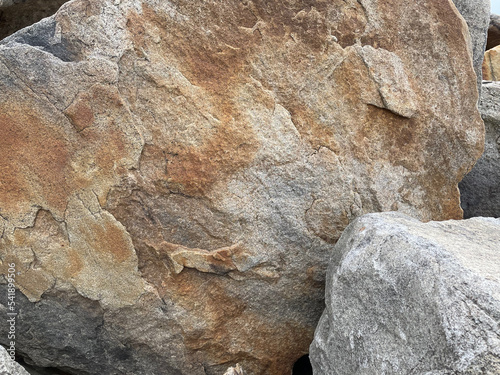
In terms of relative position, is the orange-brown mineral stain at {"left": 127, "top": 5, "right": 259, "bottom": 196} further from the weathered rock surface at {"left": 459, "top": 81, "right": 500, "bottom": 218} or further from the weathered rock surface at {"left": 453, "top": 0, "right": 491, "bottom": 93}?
the weathered rock surface at {"left": 459, "top": 81, "right": 500, "bottom": 218}

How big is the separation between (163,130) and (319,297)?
0.73 meters

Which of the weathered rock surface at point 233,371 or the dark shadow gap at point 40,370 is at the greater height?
the weathered rock surface at point 233,371

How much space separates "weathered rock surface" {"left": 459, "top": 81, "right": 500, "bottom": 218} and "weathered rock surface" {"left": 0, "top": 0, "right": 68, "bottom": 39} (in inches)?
88.2

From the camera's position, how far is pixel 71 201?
146 centimetres

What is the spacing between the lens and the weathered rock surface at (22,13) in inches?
103

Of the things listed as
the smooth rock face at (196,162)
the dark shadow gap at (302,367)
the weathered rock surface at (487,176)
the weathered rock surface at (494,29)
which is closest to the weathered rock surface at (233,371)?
the smooth rock face at (196,162)

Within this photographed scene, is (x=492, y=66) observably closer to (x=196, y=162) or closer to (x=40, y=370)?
(x=196, y=162)

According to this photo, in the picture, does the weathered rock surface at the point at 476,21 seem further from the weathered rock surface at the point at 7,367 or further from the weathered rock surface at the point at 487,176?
the weathered rock surface at the point at 7,367

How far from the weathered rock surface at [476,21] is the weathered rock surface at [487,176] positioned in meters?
0.31

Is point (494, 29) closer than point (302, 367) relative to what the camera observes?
No

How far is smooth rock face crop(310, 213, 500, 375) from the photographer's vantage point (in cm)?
93

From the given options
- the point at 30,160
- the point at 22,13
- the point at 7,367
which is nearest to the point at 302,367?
the point at 7,367

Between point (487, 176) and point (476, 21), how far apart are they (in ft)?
2.20

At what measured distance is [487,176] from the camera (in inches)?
87.2
